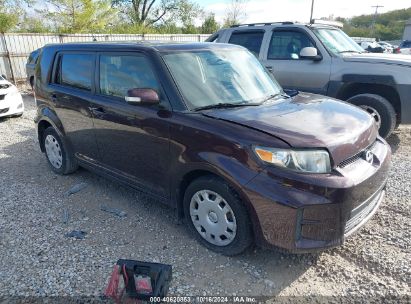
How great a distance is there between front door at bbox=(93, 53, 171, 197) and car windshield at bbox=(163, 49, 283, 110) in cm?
24

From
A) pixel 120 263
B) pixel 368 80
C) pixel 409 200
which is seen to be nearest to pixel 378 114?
pixel 368 80

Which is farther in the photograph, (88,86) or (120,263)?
(88,86)

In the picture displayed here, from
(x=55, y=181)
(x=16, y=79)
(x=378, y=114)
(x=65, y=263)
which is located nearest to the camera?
(x=65, y=263)

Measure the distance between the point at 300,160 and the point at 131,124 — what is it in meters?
1.76

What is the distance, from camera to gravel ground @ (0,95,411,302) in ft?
8.63

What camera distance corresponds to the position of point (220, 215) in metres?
2.84

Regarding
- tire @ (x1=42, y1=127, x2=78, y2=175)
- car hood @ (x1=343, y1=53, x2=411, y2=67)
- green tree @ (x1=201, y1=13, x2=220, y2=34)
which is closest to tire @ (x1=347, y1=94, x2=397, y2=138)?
car hood @ (x1=343, y1=53, x2=411, y2=67)

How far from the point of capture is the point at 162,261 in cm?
294

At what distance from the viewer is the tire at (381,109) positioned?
5.42m

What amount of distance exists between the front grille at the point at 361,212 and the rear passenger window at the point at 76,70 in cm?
309

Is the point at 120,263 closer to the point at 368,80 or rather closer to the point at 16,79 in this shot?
the point at 368,80

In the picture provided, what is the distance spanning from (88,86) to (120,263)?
7.61 feet

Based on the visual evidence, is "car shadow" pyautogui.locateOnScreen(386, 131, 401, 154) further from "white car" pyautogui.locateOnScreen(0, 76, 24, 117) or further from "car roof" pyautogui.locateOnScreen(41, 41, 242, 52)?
"white car" pyautogui.locateOnScreen(0, 76, 24, 117)

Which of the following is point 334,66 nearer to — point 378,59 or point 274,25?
point 378,59
